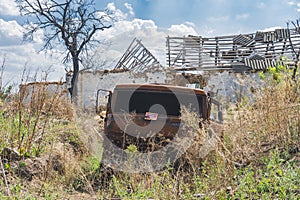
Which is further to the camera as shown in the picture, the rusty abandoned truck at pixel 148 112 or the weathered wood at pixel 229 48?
the weathered wood at pixel 229 48

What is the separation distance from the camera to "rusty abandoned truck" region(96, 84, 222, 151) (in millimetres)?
6309

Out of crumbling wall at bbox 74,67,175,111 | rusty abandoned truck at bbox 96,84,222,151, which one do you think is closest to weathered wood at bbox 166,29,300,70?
crumbling wall at bbox 74,67,175,111

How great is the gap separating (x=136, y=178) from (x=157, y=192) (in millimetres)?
935

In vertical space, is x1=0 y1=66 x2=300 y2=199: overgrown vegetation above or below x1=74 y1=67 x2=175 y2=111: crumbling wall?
below

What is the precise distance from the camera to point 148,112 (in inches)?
261

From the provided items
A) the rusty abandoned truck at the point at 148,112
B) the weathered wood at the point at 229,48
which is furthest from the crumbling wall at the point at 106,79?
the rusty abandoned truck at the point at 148,112

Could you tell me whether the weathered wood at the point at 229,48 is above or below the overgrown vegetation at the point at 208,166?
above

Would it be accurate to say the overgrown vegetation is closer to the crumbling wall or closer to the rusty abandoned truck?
the rusty abandoned truck

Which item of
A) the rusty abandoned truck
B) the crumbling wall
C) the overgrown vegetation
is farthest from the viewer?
the crumbling wall

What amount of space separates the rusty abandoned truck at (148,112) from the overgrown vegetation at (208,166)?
589 millimetres

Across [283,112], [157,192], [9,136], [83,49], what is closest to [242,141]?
[283,112]

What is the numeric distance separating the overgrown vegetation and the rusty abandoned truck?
589 mm

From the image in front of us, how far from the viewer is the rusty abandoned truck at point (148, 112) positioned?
6.31 metres

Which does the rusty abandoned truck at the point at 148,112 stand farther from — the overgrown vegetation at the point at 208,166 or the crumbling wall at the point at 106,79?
the crumbling wall at the point at 106,79
